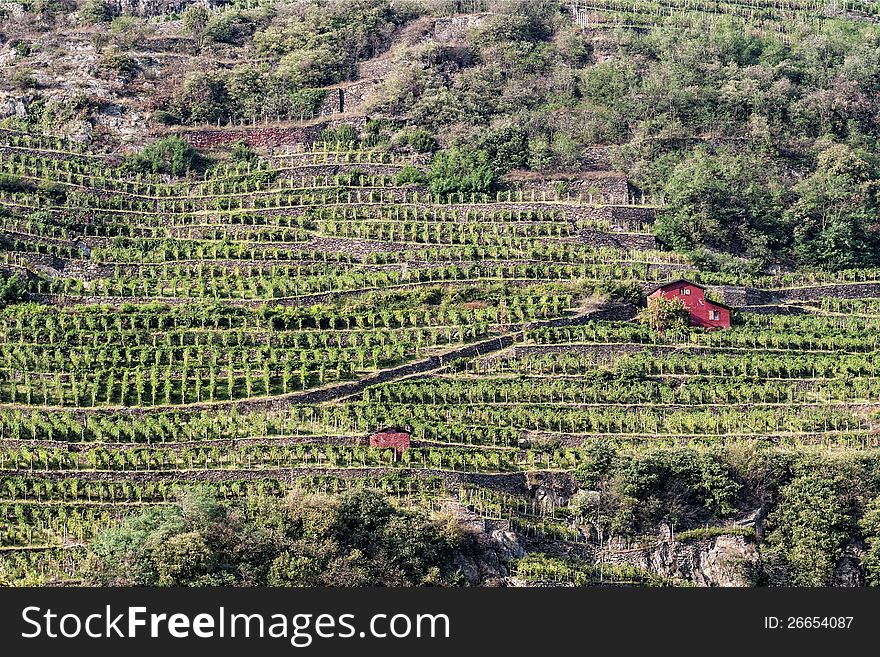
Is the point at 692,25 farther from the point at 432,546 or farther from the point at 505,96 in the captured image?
the point at 432,546

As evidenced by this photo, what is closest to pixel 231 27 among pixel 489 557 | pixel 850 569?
pixel 489 557

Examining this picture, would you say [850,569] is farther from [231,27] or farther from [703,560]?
[231,27]

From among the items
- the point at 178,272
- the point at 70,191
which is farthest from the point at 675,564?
the point at 70,191

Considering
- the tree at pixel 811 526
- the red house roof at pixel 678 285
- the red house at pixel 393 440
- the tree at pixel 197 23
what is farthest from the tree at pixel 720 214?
the tree at pixel 197 23

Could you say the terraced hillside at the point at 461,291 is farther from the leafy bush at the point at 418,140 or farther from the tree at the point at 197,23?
the tree at the point at 197,23

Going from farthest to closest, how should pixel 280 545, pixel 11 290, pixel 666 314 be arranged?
1. pixel 11 290
2. pixel 666 314
3. pixel 280 545
